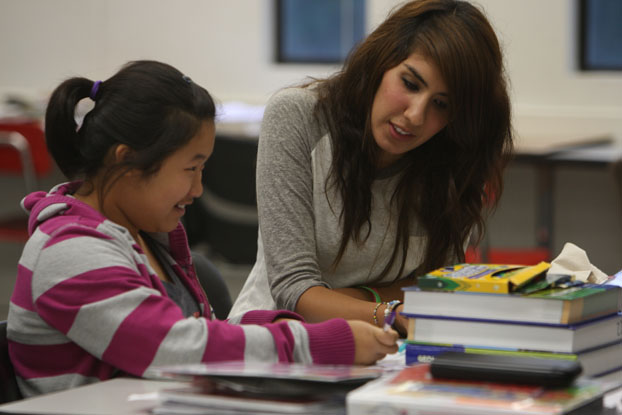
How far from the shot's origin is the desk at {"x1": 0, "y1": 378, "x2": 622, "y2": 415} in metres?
1.02

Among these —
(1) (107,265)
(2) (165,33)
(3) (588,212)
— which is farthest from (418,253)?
(2) (165,33)

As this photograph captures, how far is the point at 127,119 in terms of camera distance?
4.21 ft

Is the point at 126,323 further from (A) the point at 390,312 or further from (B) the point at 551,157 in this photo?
(B) the point at 551,157

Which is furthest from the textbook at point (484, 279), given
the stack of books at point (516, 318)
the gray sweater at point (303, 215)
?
the gray sweater at point (303, 215)

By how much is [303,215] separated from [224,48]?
3.86 metres

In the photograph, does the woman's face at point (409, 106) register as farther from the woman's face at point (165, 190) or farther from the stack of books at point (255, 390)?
the stack of books at point (255, 390)

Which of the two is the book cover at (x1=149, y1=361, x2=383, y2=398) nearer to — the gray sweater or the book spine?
the book spine

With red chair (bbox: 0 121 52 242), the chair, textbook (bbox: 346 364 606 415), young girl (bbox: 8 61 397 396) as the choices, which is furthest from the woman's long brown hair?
red chair (bbox: 0 121 52 242)

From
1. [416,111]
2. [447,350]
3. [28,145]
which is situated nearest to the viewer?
[447,350]

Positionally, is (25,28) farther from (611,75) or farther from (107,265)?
(107,265)

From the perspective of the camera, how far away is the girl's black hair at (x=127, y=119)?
1.28 m

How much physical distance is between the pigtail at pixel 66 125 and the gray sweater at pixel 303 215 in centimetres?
42

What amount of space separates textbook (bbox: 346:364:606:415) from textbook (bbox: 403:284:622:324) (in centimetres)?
13

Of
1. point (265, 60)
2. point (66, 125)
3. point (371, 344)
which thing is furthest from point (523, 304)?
point (265, 60)
